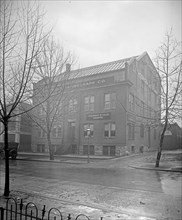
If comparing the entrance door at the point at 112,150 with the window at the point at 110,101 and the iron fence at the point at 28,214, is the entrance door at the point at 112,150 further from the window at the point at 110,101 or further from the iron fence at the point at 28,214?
the iron fence at the point at 28,214

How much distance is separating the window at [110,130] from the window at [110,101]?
94.4 inches

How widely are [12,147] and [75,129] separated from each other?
9604mm

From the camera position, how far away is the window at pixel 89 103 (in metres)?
32.4

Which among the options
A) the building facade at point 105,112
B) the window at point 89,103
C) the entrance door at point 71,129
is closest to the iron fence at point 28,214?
the building facade at point 105,112

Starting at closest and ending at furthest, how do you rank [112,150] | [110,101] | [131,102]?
[112,150] → [110,101] → [131,102]

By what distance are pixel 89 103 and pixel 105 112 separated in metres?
3.23

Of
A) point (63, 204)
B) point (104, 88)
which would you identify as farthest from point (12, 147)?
point (63, 204)

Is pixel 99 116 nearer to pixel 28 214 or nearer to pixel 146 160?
pixel 146 160

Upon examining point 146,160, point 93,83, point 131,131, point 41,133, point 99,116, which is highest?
point 93,83

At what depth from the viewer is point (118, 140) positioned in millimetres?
28891

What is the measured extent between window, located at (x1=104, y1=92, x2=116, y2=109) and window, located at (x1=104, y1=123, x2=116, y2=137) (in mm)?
2397

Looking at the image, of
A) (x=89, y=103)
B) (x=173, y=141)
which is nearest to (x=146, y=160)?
(x=89, y=103)

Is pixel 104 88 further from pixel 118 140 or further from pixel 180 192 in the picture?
pixel 180 192

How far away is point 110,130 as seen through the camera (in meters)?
29.9
